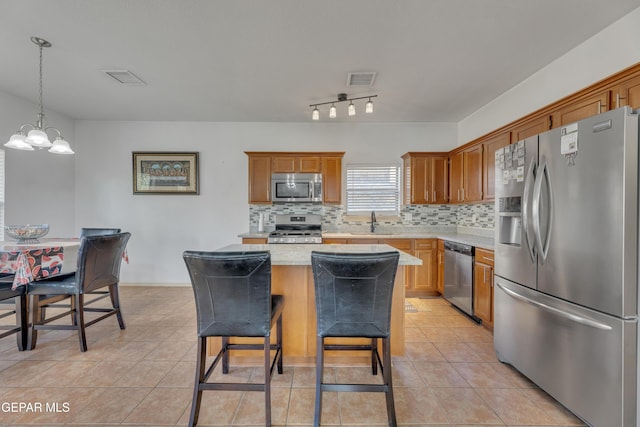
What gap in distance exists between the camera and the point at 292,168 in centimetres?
434

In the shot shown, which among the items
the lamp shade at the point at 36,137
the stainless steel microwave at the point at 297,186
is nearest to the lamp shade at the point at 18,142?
the lamp shade at the point at 36,137

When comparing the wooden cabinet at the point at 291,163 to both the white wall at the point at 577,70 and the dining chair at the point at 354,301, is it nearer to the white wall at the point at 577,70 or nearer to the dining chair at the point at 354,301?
the white wall at the point at 577,70

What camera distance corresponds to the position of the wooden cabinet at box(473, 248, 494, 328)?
9.29 feet

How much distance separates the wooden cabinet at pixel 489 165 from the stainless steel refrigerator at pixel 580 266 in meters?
1.24

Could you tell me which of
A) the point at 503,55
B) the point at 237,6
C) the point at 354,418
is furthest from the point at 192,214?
the point at 503,55

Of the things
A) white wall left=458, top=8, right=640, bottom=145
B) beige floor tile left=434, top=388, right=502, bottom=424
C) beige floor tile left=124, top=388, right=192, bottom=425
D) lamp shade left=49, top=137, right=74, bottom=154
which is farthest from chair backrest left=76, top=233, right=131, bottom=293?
white wall left=458, top=8, right=640, bottom=145

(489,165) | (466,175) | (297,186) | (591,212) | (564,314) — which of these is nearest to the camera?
(591,212)

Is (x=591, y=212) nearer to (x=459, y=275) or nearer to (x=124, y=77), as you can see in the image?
(x=459, y=275)

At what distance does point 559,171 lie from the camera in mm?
1733

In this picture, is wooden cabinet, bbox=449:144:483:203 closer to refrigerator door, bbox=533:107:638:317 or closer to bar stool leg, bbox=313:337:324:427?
refrigerator door, bbox=533:107:638:317

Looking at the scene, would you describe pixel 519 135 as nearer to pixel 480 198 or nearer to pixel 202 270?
pixel 480 198

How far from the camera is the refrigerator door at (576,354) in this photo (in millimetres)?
1419

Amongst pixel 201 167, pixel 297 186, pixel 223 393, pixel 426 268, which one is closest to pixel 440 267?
pixel 426 268

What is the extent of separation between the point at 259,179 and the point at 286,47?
7.22 ft
